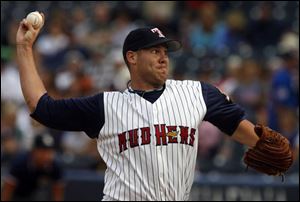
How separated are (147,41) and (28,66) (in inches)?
28.3

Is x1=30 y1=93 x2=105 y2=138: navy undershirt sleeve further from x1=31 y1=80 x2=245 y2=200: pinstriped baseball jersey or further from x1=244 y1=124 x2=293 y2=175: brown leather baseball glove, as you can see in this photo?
x1=244 y1=124 x2=293 y2=175: brown leather baseball glove

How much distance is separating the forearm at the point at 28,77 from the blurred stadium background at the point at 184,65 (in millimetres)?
Result: 4769

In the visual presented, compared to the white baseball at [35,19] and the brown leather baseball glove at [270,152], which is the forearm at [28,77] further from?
the brown leather baseball glove at [270,152]

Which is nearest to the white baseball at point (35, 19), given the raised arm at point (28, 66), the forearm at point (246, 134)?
the raised arm at point (28, 66)

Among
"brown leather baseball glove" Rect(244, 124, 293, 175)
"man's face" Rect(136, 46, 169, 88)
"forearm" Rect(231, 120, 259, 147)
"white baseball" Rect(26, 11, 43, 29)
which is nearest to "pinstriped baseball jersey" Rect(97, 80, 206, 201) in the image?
"man's face" Rect(136, 46, 169, 88)

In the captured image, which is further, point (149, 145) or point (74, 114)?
point (74, 114)

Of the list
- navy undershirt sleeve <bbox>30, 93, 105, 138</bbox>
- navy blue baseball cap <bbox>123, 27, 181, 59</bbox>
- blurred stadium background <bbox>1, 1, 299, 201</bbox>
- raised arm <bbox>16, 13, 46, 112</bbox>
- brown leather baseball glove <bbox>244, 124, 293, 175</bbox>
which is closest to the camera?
raised arm <bbox>16, 13, 46, 112</bbox>

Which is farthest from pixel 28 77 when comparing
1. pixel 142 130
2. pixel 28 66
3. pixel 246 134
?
pixel 246 134

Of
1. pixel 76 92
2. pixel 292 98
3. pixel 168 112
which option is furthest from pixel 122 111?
pixel 76 92

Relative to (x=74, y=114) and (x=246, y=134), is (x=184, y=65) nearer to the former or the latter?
(x=246, y=134)

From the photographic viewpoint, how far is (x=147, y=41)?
16.3ft

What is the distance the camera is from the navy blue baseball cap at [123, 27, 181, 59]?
493 centimetres

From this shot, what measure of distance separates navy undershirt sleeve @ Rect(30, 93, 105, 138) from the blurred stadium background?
14.6ft

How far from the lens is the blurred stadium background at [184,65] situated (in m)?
9.76
